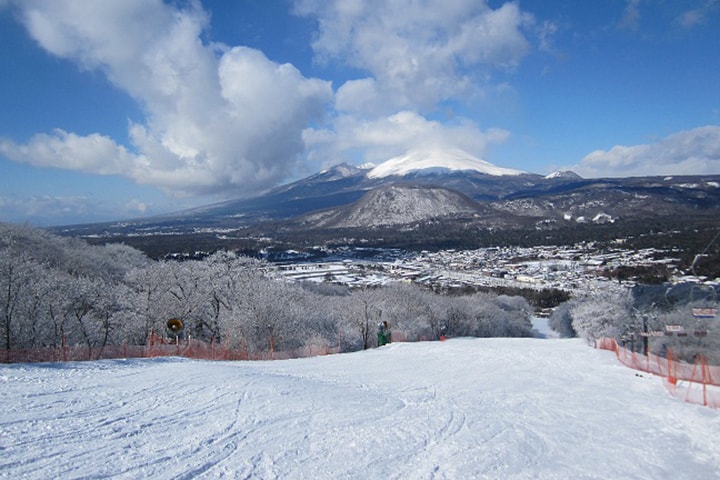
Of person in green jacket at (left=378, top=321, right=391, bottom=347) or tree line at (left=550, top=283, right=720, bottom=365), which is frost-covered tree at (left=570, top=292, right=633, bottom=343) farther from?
person in green jacket at (left=378, top=321, right=391, bottom=347)

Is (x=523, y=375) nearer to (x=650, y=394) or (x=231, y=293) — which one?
(x=650, y=394)

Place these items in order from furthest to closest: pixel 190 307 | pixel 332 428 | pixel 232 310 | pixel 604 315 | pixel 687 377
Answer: pixel 604 315
pixel 232 310
pixel 190 307
pixel 687 377
pixel 332 428

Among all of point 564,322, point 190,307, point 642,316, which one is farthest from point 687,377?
point 564,322

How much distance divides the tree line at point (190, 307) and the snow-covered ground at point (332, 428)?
50.6 feet

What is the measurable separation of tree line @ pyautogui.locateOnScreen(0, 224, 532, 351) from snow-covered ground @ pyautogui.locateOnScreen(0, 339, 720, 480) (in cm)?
1543

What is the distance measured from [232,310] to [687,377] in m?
36.5

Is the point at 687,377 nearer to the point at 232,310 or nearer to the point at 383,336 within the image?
the point at 383,336

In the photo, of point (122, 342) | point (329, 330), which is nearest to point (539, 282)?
point (329, 330)

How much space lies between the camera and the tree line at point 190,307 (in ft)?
108

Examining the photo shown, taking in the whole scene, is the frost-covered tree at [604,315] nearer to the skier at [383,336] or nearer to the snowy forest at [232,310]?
the snowy forest at [232,310]

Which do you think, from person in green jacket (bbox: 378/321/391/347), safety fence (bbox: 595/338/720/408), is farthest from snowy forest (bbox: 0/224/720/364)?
safety fence (bbox: 595/338/720/408)

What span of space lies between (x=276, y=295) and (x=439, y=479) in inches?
1490

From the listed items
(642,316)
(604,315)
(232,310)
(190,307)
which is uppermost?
(190,307)

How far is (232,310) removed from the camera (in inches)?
1679
